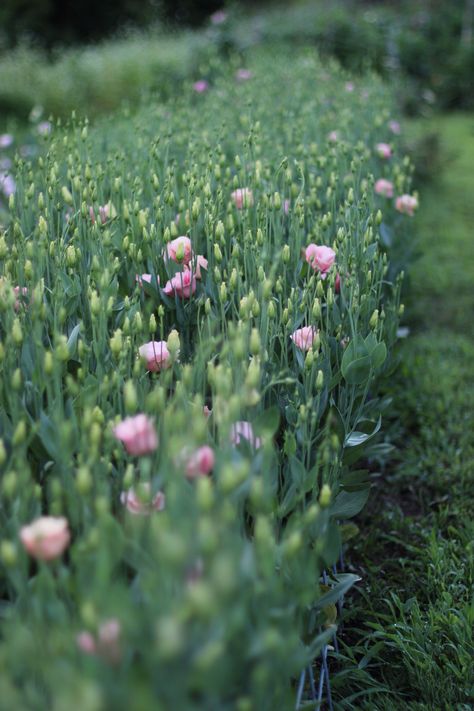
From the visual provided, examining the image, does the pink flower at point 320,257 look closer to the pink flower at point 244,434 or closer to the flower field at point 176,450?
the flower field at point 176,450

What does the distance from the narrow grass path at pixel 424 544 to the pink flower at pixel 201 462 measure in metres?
0.80

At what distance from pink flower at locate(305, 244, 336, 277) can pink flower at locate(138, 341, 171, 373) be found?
19.4 inches

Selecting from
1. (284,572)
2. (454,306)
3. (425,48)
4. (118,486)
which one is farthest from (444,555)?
(425,48)

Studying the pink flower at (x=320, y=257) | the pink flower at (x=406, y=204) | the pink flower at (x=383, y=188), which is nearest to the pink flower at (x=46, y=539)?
the pink flower at (x=320, y=257)

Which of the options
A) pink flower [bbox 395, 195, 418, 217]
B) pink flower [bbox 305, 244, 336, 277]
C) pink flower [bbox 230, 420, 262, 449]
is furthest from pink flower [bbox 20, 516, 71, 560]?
pink flower [bbox 395, 195, 418, 217]

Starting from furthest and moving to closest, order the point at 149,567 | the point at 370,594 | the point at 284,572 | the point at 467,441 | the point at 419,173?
the point at 419,173 < the point at 467,441 < the point at 370,594 < the point at 284,572 < the point at 149,567

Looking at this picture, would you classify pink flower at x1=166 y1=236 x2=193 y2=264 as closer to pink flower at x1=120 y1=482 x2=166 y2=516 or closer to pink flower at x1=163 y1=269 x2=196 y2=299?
pink flower at x1=163 y1=269 x2=196 y2=299

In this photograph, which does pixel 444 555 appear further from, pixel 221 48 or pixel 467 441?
pixel 221 48

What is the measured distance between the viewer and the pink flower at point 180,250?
66.9 inches

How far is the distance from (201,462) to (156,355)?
46cm

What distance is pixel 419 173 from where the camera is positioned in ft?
18.3

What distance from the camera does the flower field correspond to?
2.77 ft

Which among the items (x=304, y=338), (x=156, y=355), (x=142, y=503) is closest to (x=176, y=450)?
(x=142, y=503)

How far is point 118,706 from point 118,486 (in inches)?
18.6
